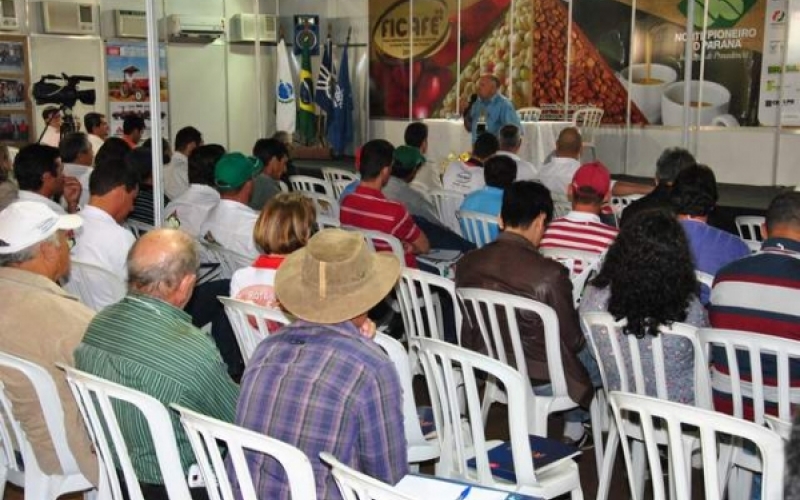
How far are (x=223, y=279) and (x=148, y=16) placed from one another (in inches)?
47.9

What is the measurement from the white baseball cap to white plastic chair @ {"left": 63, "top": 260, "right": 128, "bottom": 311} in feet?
2.29

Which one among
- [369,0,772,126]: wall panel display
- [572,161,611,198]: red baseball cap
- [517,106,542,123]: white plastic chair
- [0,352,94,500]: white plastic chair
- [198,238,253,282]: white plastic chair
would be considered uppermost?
[369,0,772,126]: wall panel display

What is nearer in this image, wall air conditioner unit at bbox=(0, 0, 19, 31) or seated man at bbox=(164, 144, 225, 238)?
seated man at bbox=(164, 144, 225, 238)

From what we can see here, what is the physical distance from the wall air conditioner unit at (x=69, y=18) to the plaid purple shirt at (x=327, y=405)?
9.35 meters

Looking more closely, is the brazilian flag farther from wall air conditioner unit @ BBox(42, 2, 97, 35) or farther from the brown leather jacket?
the brown leather jacket

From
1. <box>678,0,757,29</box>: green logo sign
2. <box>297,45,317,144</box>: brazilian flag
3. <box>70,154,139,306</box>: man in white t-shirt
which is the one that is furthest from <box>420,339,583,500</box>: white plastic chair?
<box>297,45,317,144</box>: brazilian flag

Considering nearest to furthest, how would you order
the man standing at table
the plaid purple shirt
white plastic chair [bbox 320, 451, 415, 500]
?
white plastic chair [bbox 320, 451, 415, 500] < the plaid purple shirt < the man standing at table

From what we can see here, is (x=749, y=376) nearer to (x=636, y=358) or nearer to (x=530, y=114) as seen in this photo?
(x=636, y=358)

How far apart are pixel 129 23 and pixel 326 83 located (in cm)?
273

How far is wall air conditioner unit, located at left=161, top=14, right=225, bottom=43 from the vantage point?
35.8 feet

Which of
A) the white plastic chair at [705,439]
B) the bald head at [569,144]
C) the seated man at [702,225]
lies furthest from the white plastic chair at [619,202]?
the white plastic chair at [705,439]

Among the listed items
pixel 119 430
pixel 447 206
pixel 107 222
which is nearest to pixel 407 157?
pixel 447 206

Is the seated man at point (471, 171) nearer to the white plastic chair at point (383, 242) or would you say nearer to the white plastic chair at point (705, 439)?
the white plastic chair at point (383, 242)

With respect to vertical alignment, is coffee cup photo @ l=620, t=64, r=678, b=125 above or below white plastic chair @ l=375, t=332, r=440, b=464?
above
